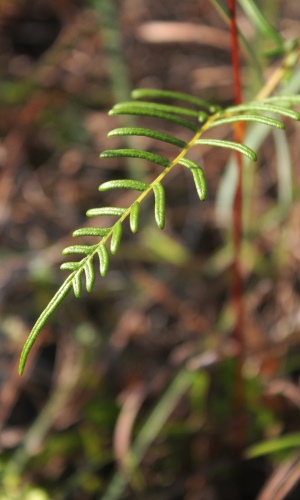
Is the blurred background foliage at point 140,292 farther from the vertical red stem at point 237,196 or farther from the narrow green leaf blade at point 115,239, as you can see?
the narrow green leaf blade at point 115,239

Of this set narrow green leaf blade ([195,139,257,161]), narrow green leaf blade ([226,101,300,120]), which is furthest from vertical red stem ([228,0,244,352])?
A: narrow green leaf blade ([195,139,257,161])

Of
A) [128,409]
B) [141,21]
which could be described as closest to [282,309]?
[128,409]

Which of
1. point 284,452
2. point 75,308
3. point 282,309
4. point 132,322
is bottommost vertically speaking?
point 284,452

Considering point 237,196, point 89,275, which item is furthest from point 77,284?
point 237,196

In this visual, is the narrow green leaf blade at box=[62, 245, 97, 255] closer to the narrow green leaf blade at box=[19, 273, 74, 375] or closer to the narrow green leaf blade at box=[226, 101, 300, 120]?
the narrow green leaf blade at box=[19, 273, 74, 375]

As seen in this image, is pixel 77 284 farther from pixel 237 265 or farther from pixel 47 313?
pixel 237 265

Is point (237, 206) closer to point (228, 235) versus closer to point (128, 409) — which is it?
point (128, 409)
